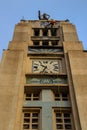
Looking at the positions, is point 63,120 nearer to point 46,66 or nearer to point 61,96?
point 61,96

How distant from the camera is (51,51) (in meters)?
19.7

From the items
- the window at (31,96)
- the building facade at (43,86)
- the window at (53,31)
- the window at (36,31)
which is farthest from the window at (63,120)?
the window at (36,31)

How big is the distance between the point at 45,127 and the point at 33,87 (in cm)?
335

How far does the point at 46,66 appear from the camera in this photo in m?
18.1

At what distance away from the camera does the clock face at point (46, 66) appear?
17609 millimetres

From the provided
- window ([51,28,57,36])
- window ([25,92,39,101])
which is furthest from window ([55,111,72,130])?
window ([51,28,57,36])

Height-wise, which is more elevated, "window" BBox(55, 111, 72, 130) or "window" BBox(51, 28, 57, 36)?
"window" BBox(51, 28, 57, 36)

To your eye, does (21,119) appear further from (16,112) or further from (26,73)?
(26,73)

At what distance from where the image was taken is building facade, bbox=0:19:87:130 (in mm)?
13208

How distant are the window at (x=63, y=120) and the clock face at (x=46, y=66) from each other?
4.07 metres

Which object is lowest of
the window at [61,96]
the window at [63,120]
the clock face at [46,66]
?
the window at [63,120]

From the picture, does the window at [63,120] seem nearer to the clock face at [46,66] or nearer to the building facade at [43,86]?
the building facade at [43,86]

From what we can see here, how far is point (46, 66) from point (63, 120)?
526 centimetres

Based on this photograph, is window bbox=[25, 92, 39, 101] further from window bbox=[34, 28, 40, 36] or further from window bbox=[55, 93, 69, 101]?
window bbox=[34, 28, 40, 36]
